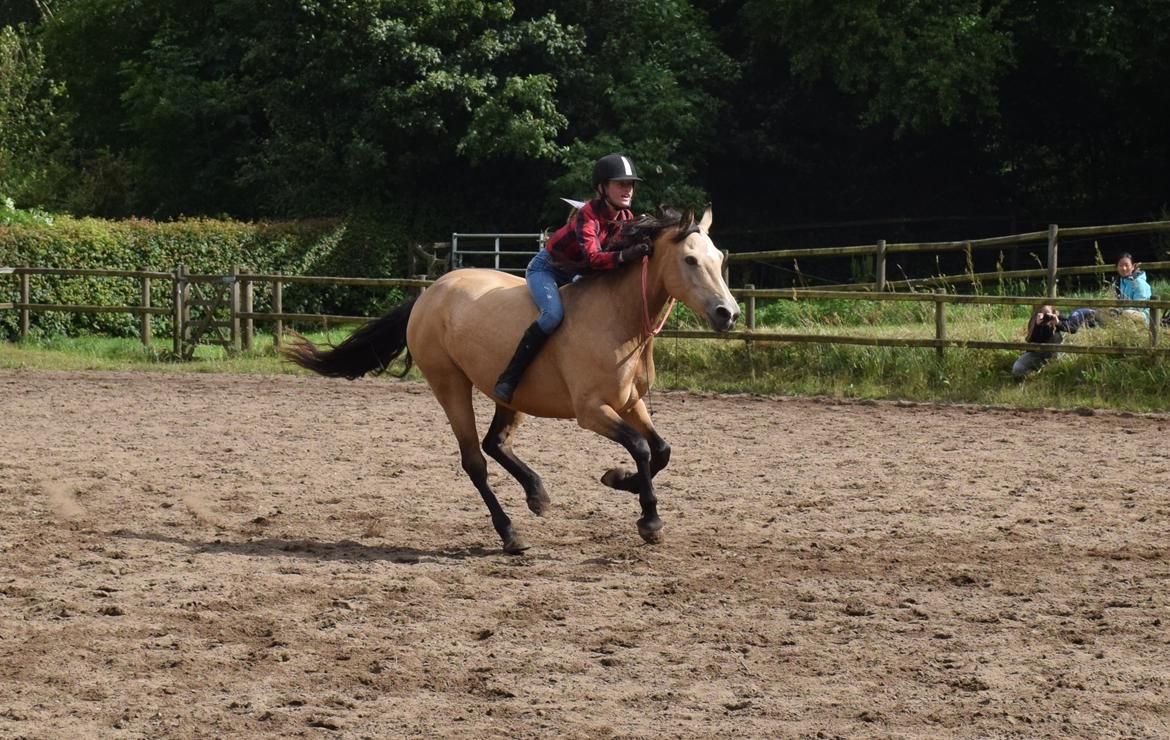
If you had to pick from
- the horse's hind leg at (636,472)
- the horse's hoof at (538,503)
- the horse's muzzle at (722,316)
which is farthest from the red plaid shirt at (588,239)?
the horse's hoof at (538,503)

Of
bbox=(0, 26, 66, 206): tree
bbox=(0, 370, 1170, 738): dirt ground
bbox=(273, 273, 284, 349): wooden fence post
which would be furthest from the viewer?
bbox=(0, 26, 66, 206): tree

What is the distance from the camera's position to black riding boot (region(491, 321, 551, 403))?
25.9ft

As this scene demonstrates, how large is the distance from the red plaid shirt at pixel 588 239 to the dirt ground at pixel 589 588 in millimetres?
1584

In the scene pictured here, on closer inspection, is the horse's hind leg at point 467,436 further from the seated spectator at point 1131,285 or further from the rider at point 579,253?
the seated spectator at point 1131,285

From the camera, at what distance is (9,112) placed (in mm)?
33375

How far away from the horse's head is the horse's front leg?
2.50ft

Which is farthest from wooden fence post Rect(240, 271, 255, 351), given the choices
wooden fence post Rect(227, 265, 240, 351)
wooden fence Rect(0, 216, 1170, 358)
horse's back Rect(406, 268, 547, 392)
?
horse's back Rect(406, 268, 547, 392)

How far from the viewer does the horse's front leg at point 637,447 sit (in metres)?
7.61

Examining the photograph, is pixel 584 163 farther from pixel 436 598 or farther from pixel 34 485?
pixel 436 598

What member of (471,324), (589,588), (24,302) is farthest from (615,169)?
(24,302)

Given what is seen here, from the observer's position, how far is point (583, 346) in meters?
7.80

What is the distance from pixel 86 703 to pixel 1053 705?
139 inches

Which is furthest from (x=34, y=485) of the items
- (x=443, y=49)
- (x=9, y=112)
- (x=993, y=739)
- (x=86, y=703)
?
(x=9, y=112)

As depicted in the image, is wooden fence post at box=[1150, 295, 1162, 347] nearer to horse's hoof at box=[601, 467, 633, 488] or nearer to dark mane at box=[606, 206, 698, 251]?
dark mane at box=[606, 206, 698, 251]
